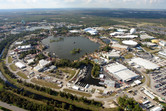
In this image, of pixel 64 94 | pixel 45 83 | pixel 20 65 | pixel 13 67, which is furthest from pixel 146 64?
pixel 13 67

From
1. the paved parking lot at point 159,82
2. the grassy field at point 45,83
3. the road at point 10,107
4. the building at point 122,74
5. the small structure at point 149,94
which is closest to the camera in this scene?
the road at point 10,107

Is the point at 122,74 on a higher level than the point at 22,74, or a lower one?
higher

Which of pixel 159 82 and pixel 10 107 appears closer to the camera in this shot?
pixel 10 107

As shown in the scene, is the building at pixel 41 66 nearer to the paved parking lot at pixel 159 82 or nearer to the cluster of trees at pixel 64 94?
the cluster of trees at pixel 64 94

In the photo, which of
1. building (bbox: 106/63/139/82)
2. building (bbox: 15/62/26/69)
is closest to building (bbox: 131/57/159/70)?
building (bbox: 106/63/139/82)

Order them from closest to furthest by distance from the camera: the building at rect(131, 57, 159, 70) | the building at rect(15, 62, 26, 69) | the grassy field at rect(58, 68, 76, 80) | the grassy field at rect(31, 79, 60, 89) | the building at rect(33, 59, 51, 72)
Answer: the grassy field at rect(31, 79, 60, 89)
the grassy field at rect(58, 68, 76, 80)
the building at rect(33, 59, 51, 72)
the building at rect(131, 57, 159, 70)
the building at rect(15, 62, 26, 69)

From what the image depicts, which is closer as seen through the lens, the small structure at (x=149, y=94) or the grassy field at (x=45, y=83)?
the small structure at (x=149, y=94)

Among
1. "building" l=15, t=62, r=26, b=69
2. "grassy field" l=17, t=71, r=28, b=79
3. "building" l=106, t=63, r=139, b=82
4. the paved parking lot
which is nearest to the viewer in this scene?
the paved parking lot

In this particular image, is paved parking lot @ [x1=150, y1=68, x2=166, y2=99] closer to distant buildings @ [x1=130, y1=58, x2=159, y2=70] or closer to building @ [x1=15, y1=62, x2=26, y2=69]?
distant buildings @ [x1=130, y1=58, x2=159, y2=70]

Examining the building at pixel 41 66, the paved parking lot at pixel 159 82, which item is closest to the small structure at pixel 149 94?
the paved parking lot at pixel 159 82

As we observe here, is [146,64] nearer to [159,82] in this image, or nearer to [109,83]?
[159,82]

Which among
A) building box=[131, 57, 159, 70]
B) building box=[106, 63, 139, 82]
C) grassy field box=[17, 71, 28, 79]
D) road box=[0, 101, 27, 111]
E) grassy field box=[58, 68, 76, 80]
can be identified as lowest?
road box=[0, 101, 27, 111]
